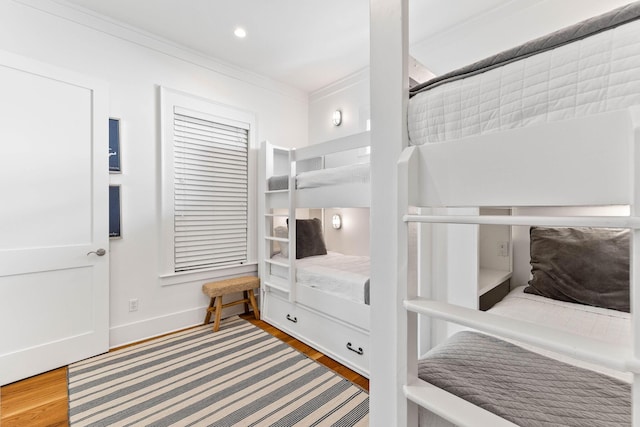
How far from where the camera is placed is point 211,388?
1.79 metres

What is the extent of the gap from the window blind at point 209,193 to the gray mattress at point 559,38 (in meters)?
2.53

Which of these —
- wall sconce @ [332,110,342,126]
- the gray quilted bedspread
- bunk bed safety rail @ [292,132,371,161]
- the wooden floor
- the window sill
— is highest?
wall sconce @ [332,110,342,126]

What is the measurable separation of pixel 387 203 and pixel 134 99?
8.46 ft

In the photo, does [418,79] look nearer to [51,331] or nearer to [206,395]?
[206,395]

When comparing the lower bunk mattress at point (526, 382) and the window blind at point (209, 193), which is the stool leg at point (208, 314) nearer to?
the window blind at point (209, 193)

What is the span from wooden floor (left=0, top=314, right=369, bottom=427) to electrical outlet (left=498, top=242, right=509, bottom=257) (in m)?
1.42

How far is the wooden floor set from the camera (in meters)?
1.53

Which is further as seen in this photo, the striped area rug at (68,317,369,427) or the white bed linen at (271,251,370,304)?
the white bed linen at (271,251,370,304)

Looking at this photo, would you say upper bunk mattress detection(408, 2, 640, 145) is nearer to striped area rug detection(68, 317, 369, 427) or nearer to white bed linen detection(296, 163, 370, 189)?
white bed linen detection(296, 163, 370, 189)

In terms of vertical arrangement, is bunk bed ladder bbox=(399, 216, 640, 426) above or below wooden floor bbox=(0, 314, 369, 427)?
above

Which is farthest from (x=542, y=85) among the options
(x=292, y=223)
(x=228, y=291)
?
(x=228, y=291)

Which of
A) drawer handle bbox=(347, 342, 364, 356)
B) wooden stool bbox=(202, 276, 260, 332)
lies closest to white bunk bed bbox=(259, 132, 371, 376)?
drawer handle bbox=(347, 342, 364, 356)

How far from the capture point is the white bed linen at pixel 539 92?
0.55 meters

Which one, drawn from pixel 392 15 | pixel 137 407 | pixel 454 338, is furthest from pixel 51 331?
pixel 392 15
